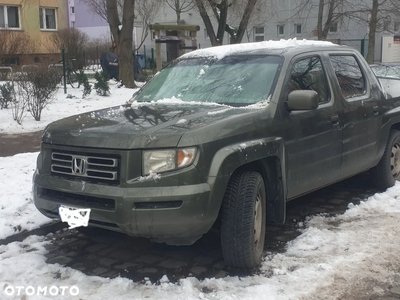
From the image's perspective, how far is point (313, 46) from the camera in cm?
568

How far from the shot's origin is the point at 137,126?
Answer: 13.9ft

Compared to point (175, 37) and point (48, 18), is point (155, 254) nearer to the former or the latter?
point (175, 37)

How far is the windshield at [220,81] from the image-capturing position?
496 cm

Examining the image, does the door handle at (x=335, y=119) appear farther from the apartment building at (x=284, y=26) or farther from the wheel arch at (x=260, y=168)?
the apartment building at (x=284, y=26)

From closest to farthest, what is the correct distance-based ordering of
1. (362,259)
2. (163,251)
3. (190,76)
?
(362,259), (163,251), (190,76)

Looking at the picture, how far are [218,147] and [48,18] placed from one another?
118 feet

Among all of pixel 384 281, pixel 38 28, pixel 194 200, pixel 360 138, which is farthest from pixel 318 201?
pixel 38 28

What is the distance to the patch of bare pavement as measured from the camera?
4250 mm

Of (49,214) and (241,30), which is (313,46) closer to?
(49,214)

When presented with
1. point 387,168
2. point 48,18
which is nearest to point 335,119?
point 387,168

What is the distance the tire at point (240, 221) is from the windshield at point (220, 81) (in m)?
0.88

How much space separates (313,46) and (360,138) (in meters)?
1.14

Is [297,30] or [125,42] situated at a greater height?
[297,30]

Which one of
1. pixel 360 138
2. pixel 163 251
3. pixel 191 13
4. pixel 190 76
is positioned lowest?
pixel 163 251
